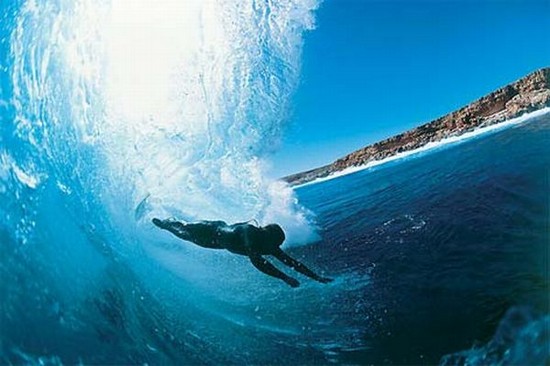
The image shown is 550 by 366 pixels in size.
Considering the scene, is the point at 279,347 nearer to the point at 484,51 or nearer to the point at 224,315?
the point at 224,315

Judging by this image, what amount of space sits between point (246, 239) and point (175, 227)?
1.58ft

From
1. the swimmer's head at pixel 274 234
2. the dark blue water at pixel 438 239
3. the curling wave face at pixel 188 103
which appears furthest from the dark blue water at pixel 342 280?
the curling wave face at pixel 188 103

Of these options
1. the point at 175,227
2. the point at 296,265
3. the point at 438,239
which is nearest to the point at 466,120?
the point at 438,239

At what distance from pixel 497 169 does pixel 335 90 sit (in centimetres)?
140

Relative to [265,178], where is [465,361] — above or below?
below

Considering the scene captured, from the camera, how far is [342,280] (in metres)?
4.36

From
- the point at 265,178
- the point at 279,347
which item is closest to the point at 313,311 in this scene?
the point at 279,347

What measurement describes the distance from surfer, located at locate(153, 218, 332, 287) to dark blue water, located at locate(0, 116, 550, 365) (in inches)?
2.7

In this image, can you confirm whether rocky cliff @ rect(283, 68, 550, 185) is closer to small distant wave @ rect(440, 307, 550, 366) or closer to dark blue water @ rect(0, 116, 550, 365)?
dark blue water @ rect(0, 116, 550, 365)

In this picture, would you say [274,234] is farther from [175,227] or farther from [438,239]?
[438,239]

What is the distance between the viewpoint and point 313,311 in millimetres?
4402

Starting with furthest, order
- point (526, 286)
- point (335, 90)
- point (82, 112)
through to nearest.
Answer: point (526, 286)
point (82, 112)
point (335, 90)

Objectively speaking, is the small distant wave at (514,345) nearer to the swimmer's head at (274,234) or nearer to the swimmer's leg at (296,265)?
the swimmer's leg at (296,265)

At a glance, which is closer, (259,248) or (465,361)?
(259,248)
